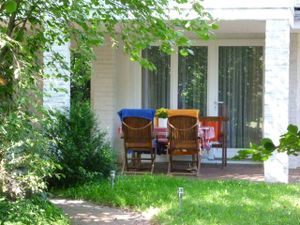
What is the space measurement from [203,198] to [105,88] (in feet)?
15.8

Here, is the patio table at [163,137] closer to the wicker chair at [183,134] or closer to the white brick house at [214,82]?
the wicker chair at [183,134]

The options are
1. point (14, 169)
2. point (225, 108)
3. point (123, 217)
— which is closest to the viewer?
point (14, 169)

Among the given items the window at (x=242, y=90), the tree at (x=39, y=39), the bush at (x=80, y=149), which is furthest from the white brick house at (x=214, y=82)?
the tree at (x=39, y=39)

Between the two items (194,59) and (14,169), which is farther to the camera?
(194,59)

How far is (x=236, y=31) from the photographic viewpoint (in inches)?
436

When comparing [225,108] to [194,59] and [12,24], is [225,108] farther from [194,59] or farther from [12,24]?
[12,24]

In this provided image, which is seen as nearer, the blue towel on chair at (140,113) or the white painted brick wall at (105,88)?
the blue towel on chair at (140,113)

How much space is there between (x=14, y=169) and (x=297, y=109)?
7327mm

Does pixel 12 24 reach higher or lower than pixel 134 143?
A: higher

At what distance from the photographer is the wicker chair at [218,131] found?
35.2ft

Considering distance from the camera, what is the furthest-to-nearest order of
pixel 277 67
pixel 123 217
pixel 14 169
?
1. pixel 277 67
2. pixel 123 217
3. pixel 14 169

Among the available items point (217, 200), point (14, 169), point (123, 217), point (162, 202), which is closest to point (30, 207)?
point (14, 169)

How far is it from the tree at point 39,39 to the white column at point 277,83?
117 inches

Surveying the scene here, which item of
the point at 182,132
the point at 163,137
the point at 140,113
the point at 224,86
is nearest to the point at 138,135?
the point at 140,113
